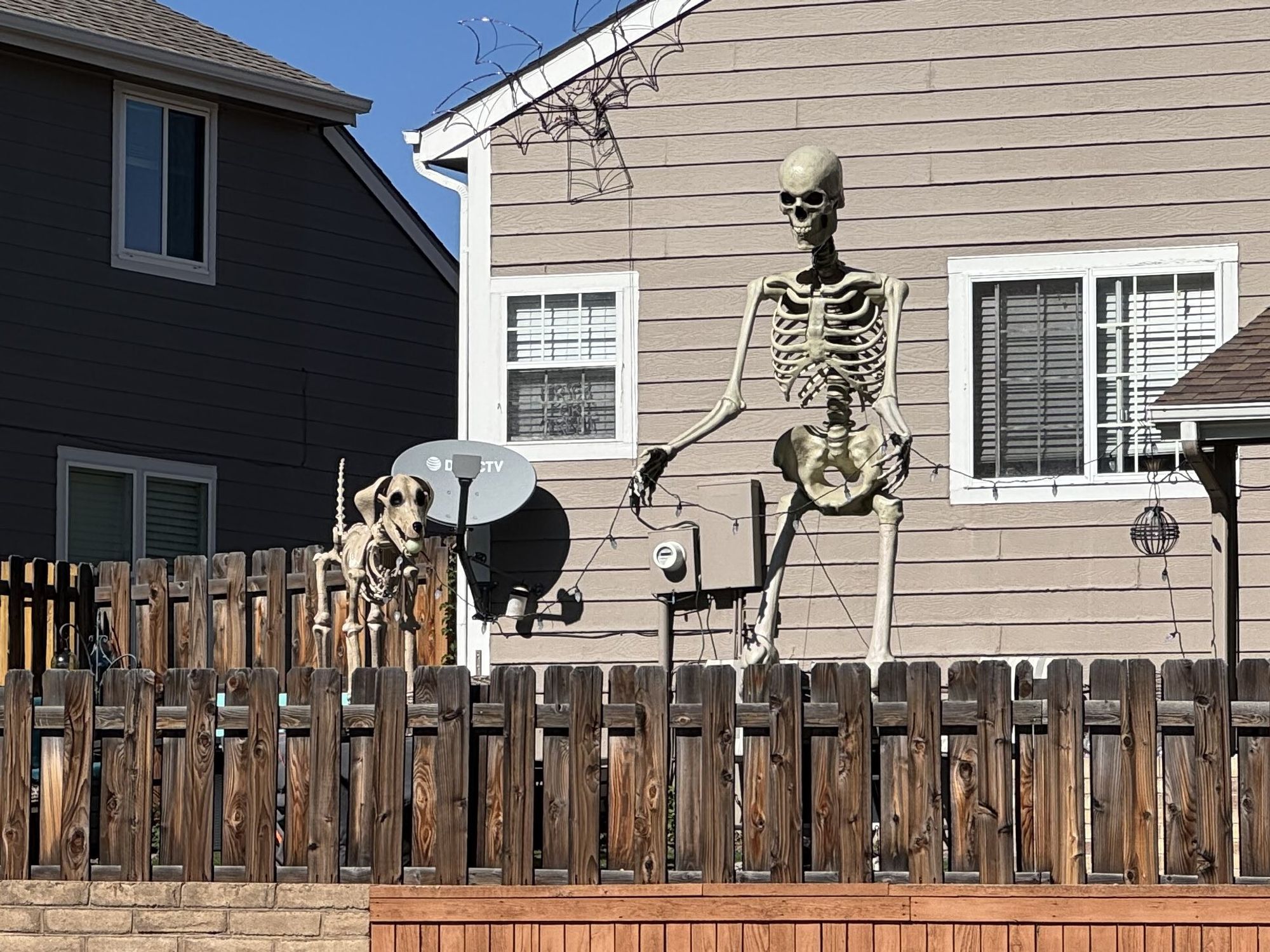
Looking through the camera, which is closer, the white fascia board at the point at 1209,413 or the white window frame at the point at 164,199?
the white fascia board at the point at 1209,413

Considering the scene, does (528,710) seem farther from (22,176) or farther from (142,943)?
(22,176)

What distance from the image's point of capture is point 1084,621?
12.4 metres

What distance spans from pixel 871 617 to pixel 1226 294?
8.71 feet

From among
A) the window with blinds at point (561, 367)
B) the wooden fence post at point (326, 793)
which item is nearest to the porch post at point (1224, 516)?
the window with blinds at point (561, 367)

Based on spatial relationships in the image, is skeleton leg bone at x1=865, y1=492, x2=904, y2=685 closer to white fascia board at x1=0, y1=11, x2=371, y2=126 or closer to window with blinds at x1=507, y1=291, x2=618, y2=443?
window with blinds at x1=507, y1=291, x2=618, y2=443

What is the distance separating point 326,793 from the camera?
8.19 m

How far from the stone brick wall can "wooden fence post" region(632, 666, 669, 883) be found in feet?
3.39

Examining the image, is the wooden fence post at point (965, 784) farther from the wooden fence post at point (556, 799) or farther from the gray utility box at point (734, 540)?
the gray utility box at point (734, 540)

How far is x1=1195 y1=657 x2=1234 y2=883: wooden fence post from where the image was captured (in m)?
7.64

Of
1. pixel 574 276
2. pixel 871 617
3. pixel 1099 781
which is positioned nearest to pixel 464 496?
pixel 574 276

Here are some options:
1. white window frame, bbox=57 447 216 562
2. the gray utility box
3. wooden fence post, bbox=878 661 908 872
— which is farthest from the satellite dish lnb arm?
white window frame, bbox=57 447 216 562

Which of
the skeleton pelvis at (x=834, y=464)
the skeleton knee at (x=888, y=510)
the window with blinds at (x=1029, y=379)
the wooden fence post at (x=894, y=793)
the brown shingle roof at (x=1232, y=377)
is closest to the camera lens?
the wooden fence post at (x=894, y=793)

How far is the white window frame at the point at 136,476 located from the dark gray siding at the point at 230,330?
0.26ft

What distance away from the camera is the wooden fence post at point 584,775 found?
315 inches
